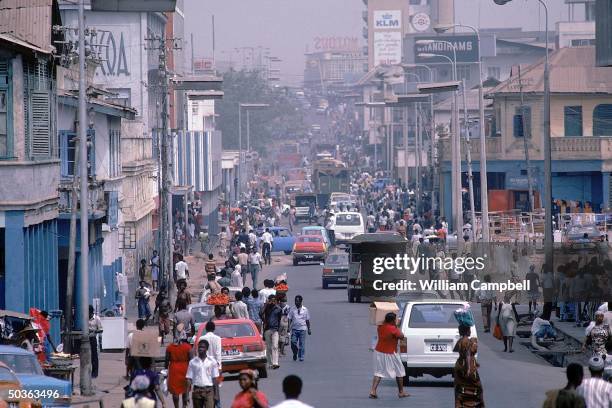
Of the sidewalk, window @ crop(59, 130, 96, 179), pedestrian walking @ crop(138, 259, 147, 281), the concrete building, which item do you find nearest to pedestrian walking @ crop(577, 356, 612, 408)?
the sidewalk

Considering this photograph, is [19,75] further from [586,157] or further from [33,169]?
[586,157]

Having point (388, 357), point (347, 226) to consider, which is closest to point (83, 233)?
point (388, 357)

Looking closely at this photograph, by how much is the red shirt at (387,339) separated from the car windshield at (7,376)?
7112 mm

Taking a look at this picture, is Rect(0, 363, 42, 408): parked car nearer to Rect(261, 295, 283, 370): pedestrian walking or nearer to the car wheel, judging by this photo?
the car wheel

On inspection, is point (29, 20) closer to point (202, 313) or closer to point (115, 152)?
point (202, 313)

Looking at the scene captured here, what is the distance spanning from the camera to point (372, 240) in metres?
55.8

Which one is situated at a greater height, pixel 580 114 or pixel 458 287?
pixel 580 114

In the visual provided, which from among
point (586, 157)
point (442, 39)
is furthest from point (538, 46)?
point (586, 157)

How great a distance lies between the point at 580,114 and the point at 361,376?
175ft

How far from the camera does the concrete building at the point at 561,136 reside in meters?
79.4

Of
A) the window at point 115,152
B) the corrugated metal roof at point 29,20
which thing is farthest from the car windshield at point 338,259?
the corrugated metal roof at point 29,20

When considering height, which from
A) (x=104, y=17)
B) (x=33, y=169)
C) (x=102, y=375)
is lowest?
(x=102, y=375)

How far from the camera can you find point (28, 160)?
3553 cm

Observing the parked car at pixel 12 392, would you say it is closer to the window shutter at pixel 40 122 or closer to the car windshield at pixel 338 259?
the window shutter at pixel 40 122
